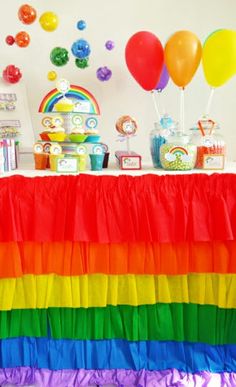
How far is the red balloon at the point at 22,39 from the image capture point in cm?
180

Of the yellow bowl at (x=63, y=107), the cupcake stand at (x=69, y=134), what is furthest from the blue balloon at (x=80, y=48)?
the yellow bowl at (x=63, y=107)

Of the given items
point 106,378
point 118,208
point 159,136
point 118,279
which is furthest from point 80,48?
point 106,378

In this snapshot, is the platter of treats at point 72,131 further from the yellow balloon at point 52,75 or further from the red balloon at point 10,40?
the red balloon at point 10,40

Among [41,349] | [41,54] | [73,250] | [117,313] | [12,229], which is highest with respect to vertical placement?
[41,54]

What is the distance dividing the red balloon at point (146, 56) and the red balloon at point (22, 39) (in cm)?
54

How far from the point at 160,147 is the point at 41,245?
647 mm

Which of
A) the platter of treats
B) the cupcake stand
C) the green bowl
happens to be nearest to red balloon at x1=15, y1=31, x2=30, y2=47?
the cupcake stand

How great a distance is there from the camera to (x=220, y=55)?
1476 millimetres

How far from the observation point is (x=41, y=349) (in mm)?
1466

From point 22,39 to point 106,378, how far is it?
62.2 inches

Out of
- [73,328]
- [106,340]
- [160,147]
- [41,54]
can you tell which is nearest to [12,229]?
[73,328]

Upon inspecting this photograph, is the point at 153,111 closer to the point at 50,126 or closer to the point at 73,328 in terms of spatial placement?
the point at 50,126

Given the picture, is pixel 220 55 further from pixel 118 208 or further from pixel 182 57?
pixel 118 208

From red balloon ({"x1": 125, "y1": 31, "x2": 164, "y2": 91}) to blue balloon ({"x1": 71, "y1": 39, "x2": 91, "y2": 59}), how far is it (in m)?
0.29
